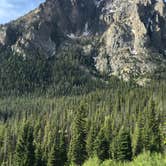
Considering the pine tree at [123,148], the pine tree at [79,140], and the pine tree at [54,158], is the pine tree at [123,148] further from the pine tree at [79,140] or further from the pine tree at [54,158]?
the pine tree at [54,158]

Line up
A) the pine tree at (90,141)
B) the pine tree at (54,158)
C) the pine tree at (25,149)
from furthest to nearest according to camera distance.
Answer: the pine tree at (90,141) < the pine tree at (54,158) < the pine tree at (25,149)

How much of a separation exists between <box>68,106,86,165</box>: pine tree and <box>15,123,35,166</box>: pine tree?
1648 centimetres

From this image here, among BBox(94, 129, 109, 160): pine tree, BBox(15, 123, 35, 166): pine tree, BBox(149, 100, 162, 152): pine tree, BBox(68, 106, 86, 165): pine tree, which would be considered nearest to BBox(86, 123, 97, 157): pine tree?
BBox(68, 106, 86, 165): pine tree

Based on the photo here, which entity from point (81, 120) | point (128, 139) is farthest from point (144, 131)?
point (81, 120)

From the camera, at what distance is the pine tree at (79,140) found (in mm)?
106562

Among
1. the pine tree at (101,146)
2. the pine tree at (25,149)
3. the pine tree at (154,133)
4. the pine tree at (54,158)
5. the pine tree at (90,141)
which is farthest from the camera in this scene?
the pine tree at (154,133)

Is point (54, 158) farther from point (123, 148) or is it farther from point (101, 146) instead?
point (123, 148)

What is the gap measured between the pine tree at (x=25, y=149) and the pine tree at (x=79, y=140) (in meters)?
16.5

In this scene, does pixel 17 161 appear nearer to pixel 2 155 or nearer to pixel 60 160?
pixel 60 160

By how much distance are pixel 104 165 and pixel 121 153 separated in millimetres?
53856

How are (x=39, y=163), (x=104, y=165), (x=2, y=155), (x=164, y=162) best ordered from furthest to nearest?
(x=2, y=155), (x=39, y=163), (x=104, y=165), (x=164, y=162)

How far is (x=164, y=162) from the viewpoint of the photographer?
3981 centimetres

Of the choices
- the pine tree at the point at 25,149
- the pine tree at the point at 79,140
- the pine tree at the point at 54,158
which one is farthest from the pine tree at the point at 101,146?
the pine tree at the point at 25,149

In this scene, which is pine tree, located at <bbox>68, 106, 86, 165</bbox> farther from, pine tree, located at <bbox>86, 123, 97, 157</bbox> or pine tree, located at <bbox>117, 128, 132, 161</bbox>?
pine tree, located at <bbox>117, 128, 132, 161</bbox>
